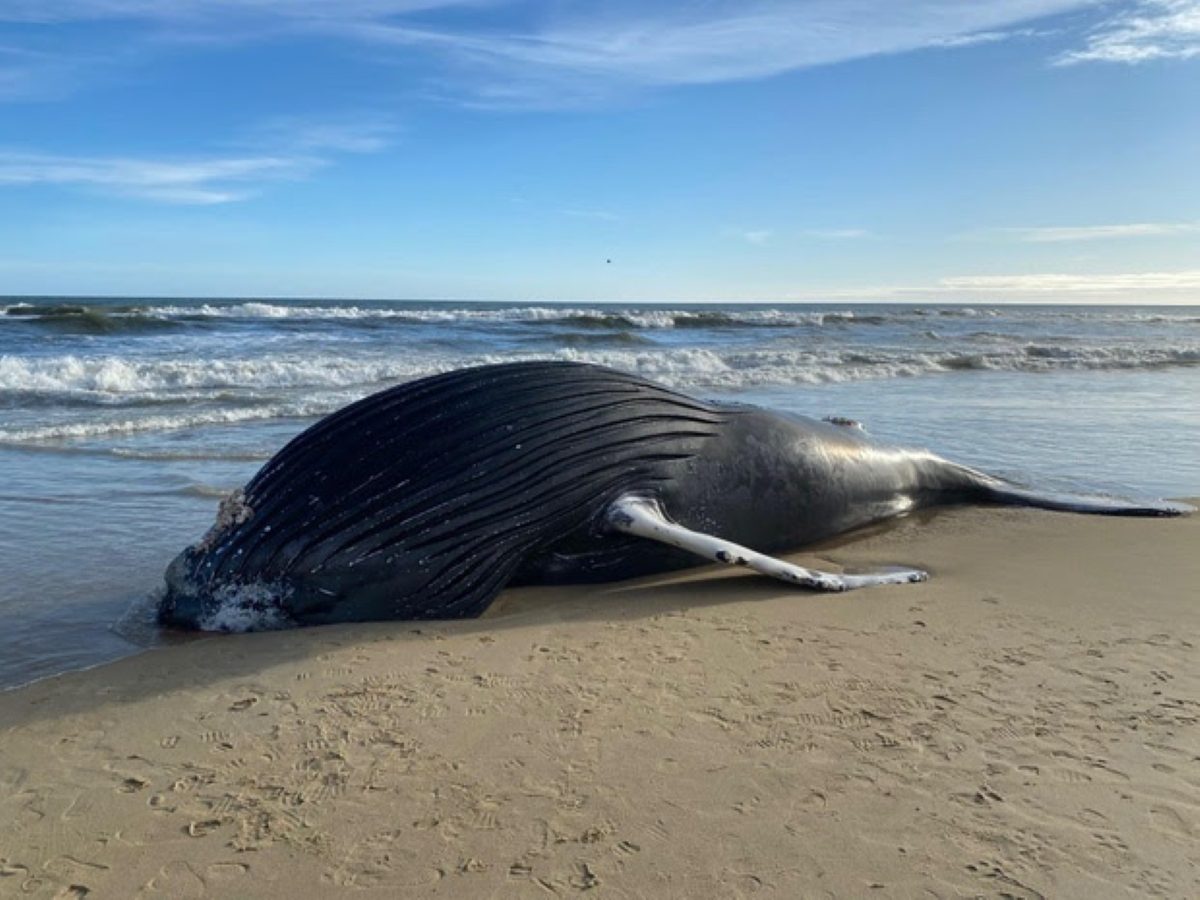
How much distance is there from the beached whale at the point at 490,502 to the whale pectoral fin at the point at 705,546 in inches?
0.4

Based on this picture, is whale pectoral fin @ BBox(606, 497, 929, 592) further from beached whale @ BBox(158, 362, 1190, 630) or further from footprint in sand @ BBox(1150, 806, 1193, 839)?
footprint in sand @ BBox(1150, 806, 1193, 839)

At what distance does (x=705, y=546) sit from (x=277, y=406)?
10722 mm

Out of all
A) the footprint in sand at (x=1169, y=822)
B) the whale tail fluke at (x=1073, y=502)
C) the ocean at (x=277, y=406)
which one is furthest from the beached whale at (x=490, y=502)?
the footprint in sand at (x=1169, y=822)

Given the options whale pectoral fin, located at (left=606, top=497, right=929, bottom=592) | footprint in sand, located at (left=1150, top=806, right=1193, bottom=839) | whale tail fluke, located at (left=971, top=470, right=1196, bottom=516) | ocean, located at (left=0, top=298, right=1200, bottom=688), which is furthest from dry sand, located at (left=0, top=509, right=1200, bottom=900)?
whale tail fluke, located at (left=971, top=470, right=1196, bottom=516)

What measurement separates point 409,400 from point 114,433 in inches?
319

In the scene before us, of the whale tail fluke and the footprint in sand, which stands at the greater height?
the whale tail fluke

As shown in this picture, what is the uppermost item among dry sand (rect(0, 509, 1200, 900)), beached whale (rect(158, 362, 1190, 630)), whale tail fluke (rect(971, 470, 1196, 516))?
beached whale (rect(158, 362, 1190, 630))

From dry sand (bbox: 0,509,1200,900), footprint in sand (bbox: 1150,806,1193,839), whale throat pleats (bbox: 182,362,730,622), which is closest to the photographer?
dry sand (bbox: 0,509,1200,900)

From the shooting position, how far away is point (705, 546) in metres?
5.29

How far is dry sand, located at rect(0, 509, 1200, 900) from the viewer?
9.40 feet

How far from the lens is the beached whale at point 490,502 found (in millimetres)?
4902

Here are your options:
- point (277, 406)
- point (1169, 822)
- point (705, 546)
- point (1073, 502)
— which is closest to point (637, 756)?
point (1169, 822)

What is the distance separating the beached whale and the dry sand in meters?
0.24

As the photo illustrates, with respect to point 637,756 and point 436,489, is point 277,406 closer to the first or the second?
point 436,489
